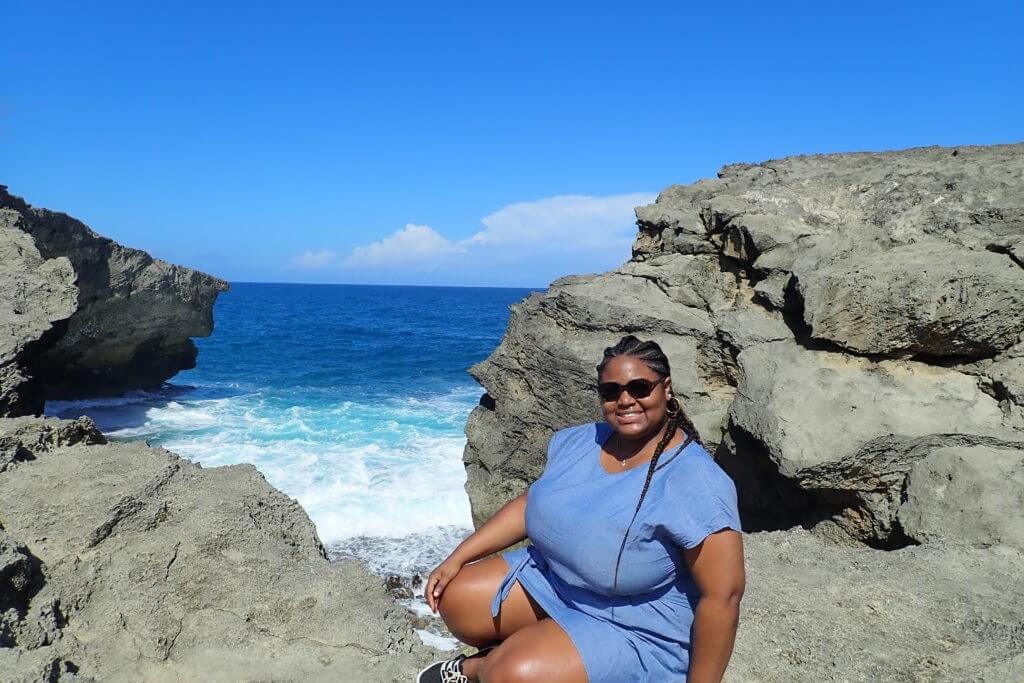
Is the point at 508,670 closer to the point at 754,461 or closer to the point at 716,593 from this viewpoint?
the point at 716,593

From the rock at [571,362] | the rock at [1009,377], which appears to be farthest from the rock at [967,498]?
the rock at [571,362]

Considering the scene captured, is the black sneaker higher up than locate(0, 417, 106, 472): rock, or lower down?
lower down

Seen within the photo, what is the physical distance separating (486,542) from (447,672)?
485mm

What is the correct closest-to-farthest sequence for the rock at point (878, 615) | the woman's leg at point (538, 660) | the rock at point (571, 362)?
the woman's leg at point (538, 660) < the rock at point (878, 615) < the rock at point (571, 362)

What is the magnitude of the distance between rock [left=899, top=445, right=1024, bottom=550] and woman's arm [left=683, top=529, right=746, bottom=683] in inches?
126

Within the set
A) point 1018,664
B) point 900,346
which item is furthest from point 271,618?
point 900,346

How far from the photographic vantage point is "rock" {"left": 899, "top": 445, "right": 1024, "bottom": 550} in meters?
4.56

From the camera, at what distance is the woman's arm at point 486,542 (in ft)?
9.16

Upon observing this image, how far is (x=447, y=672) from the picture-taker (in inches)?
107

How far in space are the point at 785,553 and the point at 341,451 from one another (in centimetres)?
1354

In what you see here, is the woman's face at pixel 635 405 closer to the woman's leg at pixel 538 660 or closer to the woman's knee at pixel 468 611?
the woman's leg at pixel 538 660

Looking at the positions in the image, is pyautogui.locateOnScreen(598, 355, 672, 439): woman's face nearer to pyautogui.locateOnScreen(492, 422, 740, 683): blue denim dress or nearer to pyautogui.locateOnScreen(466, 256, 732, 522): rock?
pyautogui.locateOnScreen(492, 422, 740, 683): blue denim dress

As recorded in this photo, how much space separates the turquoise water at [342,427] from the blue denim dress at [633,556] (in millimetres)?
8970

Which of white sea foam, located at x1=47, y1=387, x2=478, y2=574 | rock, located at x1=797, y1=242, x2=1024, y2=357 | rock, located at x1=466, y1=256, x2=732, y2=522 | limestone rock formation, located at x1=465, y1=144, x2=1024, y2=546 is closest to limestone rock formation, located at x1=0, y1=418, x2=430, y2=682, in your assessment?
limestone rock formation, located at x1=465, y1=144, x2=1024, y2=546
